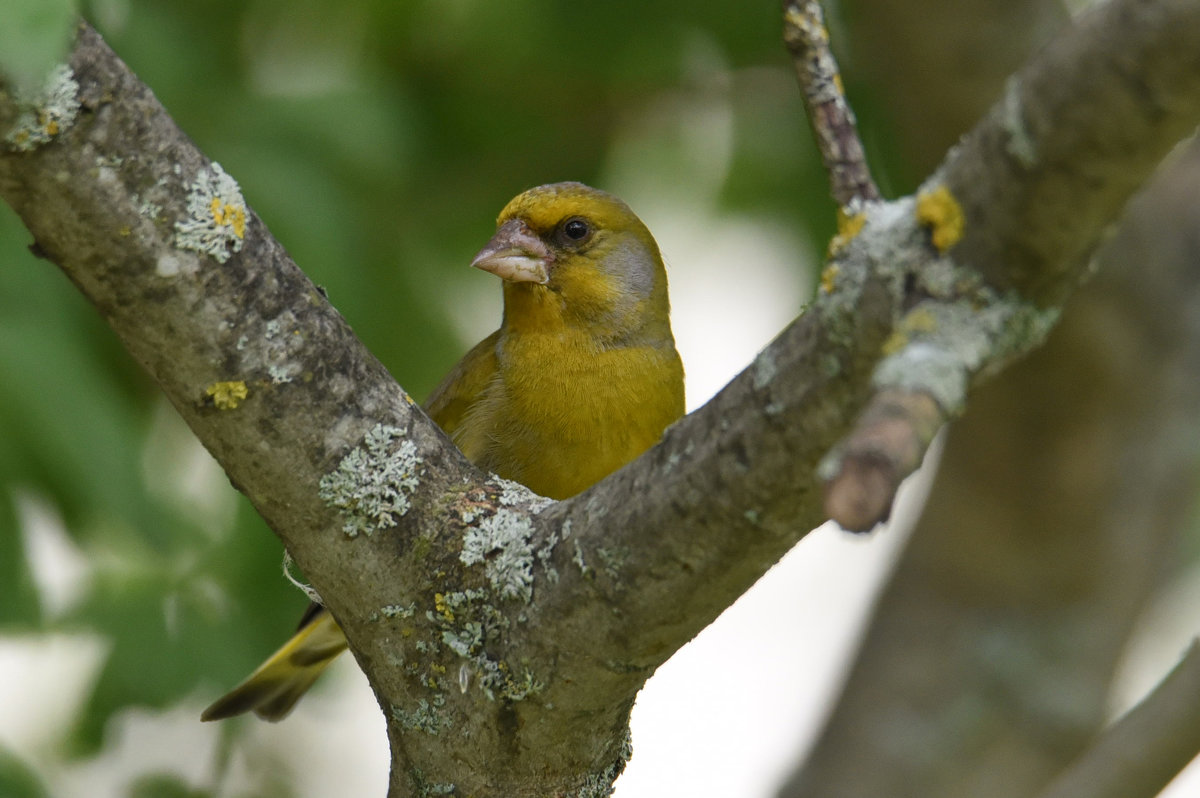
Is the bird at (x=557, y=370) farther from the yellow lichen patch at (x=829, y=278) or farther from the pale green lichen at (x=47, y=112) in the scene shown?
the yellow lichen patch at (x=829, y=278)

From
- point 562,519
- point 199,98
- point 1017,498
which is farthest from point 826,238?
point 562,519

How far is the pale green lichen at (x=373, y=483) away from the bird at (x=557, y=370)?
1268 mm

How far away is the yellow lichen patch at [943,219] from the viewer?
1.71 meters

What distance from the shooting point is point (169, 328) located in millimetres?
2387

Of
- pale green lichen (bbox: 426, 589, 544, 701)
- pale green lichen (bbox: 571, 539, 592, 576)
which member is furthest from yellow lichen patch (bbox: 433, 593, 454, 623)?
pale green lichen (bbox: 571, 539, 592, 576)

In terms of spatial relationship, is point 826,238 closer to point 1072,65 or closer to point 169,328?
point 169,328

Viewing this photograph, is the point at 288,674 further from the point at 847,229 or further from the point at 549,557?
the point at 847,229

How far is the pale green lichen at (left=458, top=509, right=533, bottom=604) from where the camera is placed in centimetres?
257

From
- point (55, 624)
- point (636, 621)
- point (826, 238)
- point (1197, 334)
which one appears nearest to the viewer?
point (636, 621)

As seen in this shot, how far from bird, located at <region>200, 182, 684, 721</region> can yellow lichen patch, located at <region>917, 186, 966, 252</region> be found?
90.2 inches

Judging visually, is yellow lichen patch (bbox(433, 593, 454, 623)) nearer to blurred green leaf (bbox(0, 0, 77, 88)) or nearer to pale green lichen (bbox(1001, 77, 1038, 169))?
blurred green leaf (bbox(0, 0, 77, 88))

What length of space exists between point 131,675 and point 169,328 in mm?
1565

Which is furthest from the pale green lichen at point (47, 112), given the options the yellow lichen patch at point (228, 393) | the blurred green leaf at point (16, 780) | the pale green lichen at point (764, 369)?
the blurred green leaf at point (16, 780)

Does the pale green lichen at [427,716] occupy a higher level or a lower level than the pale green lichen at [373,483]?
lower
